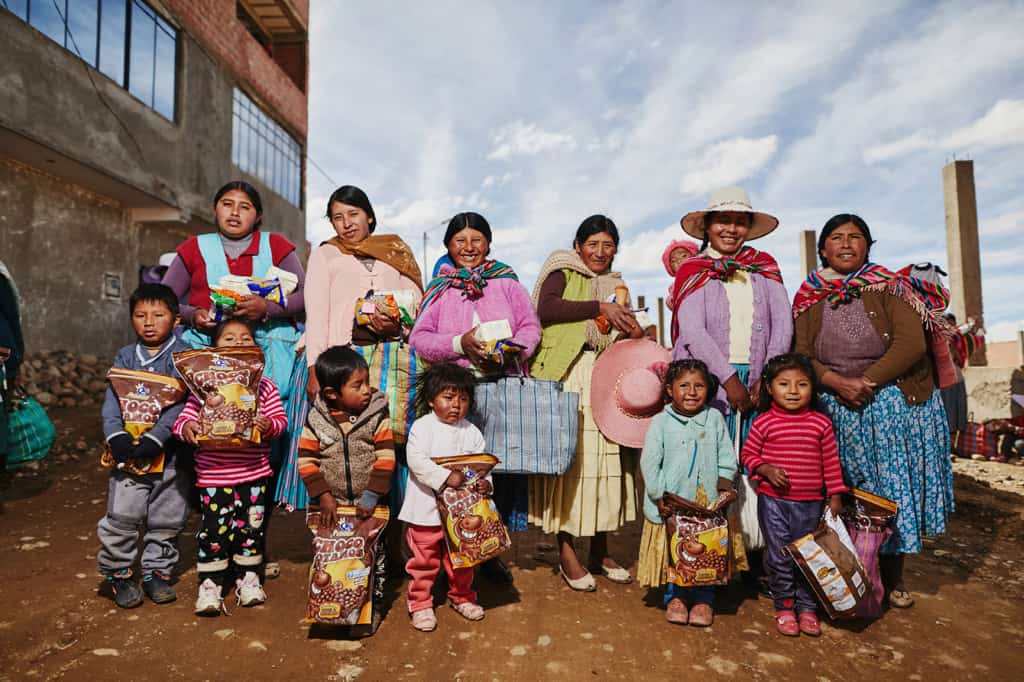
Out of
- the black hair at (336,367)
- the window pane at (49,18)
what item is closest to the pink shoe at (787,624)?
the black hair at (336,367)

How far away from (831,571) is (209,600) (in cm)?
300

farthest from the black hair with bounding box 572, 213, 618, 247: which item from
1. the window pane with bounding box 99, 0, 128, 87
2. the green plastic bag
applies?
the window pane with bounding box 99, 0, 128, 87

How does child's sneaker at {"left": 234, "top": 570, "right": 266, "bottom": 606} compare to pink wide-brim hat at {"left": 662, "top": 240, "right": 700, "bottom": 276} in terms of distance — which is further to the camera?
pink wide-brim hat at {"left": 662, "top": 240, "right": 700, "bottom": 276}

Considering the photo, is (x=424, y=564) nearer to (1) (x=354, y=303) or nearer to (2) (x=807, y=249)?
(1) (x=354, y=303)

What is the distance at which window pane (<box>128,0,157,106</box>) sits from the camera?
1012 cm

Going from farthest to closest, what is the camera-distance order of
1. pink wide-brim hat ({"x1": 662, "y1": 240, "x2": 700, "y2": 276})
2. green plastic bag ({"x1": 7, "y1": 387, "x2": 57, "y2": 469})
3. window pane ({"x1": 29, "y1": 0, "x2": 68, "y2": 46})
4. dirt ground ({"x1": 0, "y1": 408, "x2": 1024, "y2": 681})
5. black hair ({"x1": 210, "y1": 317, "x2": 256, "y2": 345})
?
window pane ({"x1": 29, "y1": 0, "x2": 68, "y2": 46}) < pink wide-brim hat ({"x1": 662, "y1": 240, "x2": 700, "y2": 276}) < green plastic bag ({"x1": 7, "y1": 387, "x2": 57, "y2": 469}) < black hair ({"x1": 210, "y1": 317, "x2": 256, "y2": 345}) < dirt ground ({"x1": 0, "y1": 408, "x2": 1024, "y2": 681})

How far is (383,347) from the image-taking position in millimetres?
3186

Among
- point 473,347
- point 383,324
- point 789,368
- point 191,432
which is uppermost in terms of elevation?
point 383,324

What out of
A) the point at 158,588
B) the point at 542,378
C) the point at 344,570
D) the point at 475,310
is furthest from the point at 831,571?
the point at 158,588

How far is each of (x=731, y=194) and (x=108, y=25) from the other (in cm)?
1051

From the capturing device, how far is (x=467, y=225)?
3.40 m

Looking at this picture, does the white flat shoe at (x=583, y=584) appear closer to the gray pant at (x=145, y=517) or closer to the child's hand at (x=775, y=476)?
the child's hand at (x=775, y=476)

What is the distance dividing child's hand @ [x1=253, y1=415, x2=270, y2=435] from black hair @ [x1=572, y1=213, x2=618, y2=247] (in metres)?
1.98

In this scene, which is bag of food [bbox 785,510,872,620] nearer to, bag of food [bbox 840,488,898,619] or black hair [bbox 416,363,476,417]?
bag of food [bbox 840,488,898,619]
